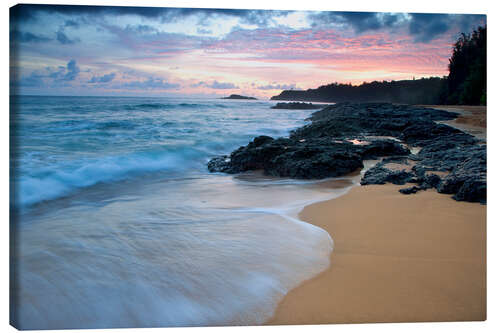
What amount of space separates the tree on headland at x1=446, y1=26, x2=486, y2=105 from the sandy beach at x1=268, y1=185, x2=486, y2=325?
1159mm

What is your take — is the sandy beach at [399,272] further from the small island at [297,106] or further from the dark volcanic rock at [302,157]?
the small island at [297,106]

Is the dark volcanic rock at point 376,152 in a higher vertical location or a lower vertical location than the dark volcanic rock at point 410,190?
higher

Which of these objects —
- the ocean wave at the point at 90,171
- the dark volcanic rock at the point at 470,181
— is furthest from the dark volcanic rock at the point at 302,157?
the dark volcanic rock at the point at 470,181

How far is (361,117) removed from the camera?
18.2 feet

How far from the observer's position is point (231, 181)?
173 inches

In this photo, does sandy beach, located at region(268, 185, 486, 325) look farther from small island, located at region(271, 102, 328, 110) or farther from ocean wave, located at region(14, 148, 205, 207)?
ocean wave, located at region(14, 148, 205, 207)

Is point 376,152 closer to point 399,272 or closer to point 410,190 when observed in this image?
point 410,190

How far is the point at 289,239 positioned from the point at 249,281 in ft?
1.86

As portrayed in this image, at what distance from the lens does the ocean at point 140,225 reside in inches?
84.9

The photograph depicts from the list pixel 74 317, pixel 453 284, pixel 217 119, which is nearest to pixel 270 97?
pixel 217 119

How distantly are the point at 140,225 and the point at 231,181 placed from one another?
5.58 ft

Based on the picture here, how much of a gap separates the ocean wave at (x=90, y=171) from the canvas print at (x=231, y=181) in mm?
24

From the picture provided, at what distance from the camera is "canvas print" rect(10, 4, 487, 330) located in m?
2.21

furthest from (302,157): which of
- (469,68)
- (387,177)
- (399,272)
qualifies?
(399,272)
